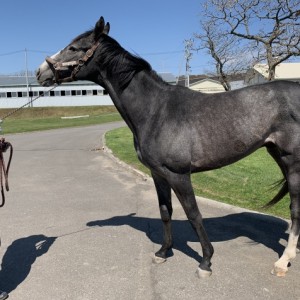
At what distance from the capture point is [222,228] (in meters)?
5.07

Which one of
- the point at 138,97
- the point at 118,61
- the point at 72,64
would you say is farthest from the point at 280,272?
→ the point at 72,64

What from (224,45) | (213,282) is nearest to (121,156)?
(213,282)

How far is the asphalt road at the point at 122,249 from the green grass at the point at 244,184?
40 centimetres

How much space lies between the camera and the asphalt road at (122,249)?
3.46m

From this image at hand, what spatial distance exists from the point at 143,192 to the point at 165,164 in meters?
3.82

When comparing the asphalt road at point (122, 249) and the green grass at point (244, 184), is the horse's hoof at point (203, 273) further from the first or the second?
the green grass at point (244, 184)

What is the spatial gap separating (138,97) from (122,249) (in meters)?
1.97

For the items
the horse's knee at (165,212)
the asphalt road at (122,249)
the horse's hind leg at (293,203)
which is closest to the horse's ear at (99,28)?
the horse's knee at (165,212)

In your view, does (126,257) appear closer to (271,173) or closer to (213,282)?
(213,282)

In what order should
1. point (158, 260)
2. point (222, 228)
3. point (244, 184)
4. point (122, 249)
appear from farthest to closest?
point (244, 184)
point (222, 228)
point (122, 249)
point (158, 260)

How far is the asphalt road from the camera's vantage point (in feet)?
11.3

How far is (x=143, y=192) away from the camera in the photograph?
7320 millimetres

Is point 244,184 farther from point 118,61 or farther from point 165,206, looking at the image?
point 118,61

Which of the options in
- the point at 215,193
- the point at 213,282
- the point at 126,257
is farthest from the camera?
the point at 215,193
